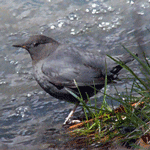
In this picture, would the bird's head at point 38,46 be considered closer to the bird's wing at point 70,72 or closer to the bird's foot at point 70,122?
the bird's wing at point 70,72

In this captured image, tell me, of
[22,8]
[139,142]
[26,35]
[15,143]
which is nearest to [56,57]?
[15,143]

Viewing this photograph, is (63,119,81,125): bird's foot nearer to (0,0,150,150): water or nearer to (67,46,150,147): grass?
(0,0,150,150): water

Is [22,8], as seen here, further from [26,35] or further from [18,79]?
[18,79]

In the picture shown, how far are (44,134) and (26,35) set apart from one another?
2904mm

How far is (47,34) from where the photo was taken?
217 inches

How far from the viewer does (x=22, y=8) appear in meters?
6.27

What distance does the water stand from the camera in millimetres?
3275

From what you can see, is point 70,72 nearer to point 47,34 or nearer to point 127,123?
point 127,123

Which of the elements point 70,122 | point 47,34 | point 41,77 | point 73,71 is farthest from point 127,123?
point 47,34

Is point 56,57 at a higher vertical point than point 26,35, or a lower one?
higher

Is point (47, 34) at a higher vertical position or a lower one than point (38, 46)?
lower

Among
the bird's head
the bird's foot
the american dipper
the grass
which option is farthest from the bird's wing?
the grass

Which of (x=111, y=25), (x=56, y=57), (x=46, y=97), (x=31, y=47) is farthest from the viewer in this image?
(x=111, y=25)

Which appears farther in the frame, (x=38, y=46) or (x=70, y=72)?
(x=38, y=46)
